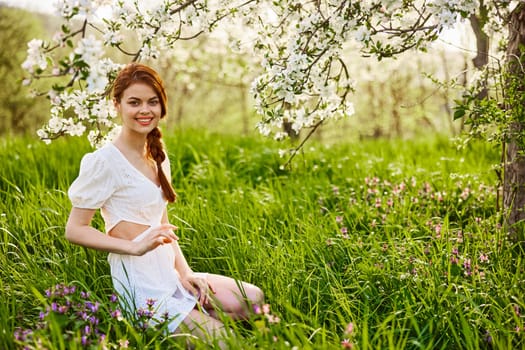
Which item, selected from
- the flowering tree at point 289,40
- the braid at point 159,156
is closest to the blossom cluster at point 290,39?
the flowering tree at point 289,40

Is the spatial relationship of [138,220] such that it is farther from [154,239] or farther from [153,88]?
[153,88]

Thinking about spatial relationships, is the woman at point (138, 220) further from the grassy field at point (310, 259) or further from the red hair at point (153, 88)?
the grassy field at point (310, 259)

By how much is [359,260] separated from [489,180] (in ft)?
6.61

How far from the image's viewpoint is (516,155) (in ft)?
10.2

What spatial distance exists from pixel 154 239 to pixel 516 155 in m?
2.16

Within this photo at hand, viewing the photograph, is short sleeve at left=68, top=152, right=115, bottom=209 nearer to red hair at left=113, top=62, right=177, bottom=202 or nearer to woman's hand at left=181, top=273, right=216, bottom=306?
red hair at left=113, top=62, right=177, bottom=202

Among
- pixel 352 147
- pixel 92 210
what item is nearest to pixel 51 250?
pixel 92 210

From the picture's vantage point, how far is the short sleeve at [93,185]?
2469 mm

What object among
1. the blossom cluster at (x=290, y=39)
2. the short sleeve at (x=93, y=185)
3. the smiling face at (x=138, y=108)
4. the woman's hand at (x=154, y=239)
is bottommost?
the woman's hand at (x=154, y=239)

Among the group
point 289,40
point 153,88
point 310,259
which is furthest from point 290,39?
point 310,259

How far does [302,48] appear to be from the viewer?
2.82 m

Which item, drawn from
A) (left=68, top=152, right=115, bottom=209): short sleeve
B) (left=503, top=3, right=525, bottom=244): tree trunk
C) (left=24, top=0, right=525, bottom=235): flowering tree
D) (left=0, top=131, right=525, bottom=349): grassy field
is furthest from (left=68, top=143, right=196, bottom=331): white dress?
(left=503, top=3, right=525, bottom=244): tree trunk

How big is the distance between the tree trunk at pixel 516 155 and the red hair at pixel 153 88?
1922 millimetres

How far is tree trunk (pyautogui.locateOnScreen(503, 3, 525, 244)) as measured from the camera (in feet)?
9.92
